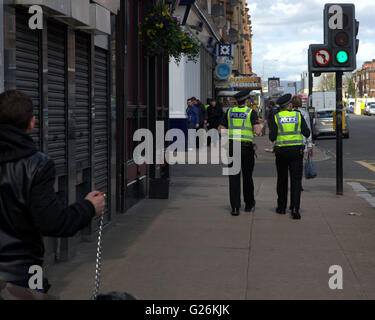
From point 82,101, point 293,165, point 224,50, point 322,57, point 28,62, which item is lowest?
point 293,165

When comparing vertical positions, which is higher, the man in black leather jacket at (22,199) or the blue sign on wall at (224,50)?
the blue sign on wall at (224,50)

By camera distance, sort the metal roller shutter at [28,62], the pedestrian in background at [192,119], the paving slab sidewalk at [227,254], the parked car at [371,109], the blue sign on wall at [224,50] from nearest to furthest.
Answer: the paving slab sidewalk at [227,254], the metal roller shutter at [28,62], the pedestrian in background at [192,119], the blue sign on wall at [224,50], the parked car at [371,109]

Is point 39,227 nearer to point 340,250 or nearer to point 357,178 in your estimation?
point 340,250

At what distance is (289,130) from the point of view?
10727mm

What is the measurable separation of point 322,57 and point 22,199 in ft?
34.9

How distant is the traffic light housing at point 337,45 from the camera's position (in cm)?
1320

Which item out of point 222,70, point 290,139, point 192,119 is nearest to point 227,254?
point 290,139

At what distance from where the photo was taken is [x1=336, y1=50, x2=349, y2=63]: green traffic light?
13.2 meters

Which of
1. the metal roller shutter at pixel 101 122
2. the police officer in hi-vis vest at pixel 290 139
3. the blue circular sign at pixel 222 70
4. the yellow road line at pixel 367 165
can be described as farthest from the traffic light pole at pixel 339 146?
the blue circular sign at pixel 222 70

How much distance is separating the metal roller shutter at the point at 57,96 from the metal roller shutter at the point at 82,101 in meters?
0.52

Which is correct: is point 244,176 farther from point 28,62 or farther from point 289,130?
point 28,62

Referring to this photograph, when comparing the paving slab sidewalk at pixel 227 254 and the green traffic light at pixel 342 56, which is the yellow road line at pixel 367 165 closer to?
the green traffic light at pixel 342 56
